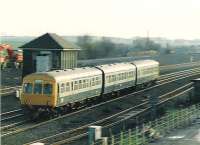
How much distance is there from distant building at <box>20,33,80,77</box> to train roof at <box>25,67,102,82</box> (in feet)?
37.1

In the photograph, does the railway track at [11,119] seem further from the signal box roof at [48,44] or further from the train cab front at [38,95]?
the signal box roof at [48,44]

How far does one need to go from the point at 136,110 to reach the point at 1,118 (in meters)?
9.68

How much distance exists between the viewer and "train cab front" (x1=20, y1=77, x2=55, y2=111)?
3070 cm

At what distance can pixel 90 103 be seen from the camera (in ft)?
121

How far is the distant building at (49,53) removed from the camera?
48750 mm

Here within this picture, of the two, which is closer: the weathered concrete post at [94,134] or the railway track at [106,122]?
the weathered concrete post at [94,134]

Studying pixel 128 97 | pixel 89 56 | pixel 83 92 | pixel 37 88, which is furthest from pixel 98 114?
pixel 89 56

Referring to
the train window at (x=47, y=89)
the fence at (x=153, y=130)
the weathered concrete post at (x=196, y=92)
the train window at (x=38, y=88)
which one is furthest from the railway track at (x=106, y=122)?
the train window at (x=38, y=88)

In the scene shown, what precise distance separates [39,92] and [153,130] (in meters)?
9.03

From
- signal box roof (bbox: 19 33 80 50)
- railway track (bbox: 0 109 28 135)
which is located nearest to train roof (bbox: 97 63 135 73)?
signal box roof (bbox: 19 33 80 50)

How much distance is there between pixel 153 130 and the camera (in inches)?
980

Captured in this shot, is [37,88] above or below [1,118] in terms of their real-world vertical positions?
above

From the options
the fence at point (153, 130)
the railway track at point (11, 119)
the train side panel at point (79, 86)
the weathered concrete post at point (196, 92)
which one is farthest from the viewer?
the weathered concrete post at point (196, 92)

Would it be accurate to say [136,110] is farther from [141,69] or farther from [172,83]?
[172,83]
